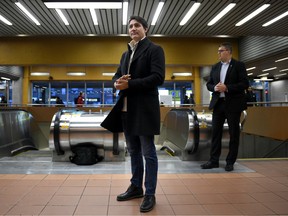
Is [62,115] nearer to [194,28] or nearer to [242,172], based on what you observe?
[242,172]

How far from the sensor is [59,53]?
9.73m

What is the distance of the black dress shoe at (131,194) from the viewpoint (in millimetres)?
2703

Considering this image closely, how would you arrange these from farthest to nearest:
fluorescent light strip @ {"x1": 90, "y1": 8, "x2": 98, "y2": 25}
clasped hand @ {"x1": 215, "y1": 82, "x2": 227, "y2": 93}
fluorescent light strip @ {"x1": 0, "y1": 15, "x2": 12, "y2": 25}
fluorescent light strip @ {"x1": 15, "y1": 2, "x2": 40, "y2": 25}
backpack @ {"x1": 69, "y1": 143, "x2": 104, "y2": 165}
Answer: fluorescent light strip @ {"x1": 0, "y1": 15, "x2": 12, "y2": 25}, fluorescent light strip @ {"x1": 90, "y1": 8, "x2": 98, "y2": 25}, fluorescent light strip @ {"x1": 15, "y1": 2, "x2": 40, "y2": 25}, backpack @ {"x1": 69, "y1": 143, "x2": 104, "y2": 165}, clasped hand @ {"x1": 215, "y1": 82, "x2": 227, "y2": 93}

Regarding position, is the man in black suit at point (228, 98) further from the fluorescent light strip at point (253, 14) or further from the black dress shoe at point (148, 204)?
the fluorescent light strip at point (253, 14)

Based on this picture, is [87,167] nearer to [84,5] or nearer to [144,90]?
[144,90]

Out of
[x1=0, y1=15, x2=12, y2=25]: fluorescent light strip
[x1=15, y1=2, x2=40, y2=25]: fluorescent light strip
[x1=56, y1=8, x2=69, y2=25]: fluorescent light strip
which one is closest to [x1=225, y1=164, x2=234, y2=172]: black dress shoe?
[x1=56, y1=8, x2=69, y2=25]: fluorescent light strip

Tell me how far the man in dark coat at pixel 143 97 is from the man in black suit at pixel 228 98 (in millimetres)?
1553

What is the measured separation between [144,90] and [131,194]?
3.39 feet

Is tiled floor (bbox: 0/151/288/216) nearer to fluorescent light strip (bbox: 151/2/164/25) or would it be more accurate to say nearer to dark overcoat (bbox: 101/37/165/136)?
dark overcoat (bbox: 101/37/165/136)

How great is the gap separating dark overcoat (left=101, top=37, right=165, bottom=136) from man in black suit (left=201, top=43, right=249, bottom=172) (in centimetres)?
154

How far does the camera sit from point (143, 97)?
2.53 meters

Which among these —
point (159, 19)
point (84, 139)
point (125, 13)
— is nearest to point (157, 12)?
point (159, 19)

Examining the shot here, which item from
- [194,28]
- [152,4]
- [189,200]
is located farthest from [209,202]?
[194,28]

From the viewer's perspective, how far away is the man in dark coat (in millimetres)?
2479
